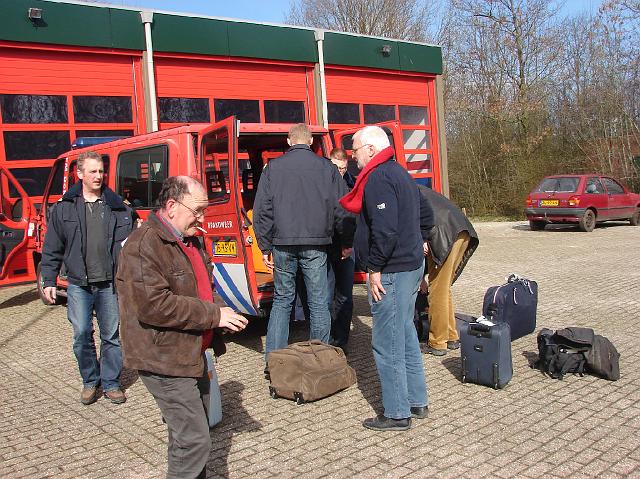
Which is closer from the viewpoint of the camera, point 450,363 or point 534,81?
point 450,363

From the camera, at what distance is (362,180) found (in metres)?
4.35

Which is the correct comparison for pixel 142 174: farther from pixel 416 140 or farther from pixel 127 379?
pixel 416 140

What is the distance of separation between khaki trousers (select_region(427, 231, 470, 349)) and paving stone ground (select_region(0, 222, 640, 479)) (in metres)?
0.28

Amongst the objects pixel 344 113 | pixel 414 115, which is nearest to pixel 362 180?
pixel 344 113

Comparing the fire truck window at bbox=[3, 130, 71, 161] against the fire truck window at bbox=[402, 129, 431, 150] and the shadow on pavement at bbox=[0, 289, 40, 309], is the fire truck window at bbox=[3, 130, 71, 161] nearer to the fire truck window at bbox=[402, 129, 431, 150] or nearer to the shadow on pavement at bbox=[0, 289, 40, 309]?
the shadow on pavement at bbox=[0, 289, 40, 309]

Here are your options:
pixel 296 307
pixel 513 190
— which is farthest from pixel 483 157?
pixel 296 307

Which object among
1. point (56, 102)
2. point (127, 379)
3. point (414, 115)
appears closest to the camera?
point (127, 379)

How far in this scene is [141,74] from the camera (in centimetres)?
1324

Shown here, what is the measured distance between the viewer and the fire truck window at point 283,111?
14.9m

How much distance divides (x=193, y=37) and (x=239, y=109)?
1782 millimetres

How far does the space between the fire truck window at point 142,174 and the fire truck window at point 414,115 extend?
11098mm

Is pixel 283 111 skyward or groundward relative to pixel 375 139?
skyward

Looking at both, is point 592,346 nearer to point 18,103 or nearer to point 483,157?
point 18,103

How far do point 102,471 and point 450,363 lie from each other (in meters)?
3.14
